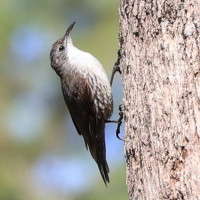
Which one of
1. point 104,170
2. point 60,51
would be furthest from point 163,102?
point 60,51

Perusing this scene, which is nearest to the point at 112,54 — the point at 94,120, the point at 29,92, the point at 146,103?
the point at 29,92

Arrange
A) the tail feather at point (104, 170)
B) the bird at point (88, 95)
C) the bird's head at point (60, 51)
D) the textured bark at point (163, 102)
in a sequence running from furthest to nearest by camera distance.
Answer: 1. the bird's head at point (60, 51)
2. the tail feather at point (104, 170)
3. the bird at point (88, 95)
4. the textured bark at point (163, 102)

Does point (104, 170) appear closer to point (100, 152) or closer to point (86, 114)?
point (100, 152)

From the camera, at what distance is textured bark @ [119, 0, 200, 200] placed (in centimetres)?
462

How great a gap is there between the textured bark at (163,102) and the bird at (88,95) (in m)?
2.18

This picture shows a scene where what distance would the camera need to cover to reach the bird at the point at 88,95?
733 cm

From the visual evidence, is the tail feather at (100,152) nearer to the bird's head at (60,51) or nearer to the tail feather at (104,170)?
the tail feather at (104,170)

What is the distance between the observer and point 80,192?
12.1m

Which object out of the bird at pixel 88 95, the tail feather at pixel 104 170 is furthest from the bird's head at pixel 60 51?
the tail feather at pixel 104 170

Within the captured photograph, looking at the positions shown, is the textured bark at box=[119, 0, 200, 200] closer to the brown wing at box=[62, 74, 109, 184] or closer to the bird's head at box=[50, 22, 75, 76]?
the brown wing at box=[62, 74, 109, 184]

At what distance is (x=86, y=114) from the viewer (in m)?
7.47

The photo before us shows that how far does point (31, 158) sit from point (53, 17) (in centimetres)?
273

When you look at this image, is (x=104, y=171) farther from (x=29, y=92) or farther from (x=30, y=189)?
(x=29, y=92)

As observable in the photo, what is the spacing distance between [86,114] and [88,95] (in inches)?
8.7
